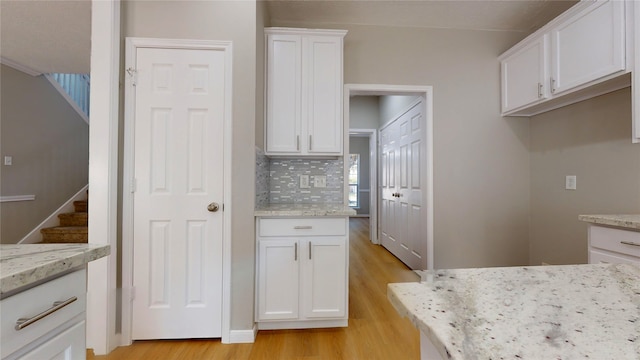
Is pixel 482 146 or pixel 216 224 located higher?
pixel 482 146

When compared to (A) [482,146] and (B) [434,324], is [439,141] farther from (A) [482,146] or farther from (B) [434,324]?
(B) [434,324]

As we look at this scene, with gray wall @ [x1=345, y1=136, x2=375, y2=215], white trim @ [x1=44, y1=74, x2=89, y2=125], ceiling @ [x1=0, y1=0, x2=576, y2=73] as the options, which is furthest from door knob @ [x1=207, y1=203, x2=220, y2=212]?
gray wall @ [x1=345, y1=136, x2=375, y2=215]

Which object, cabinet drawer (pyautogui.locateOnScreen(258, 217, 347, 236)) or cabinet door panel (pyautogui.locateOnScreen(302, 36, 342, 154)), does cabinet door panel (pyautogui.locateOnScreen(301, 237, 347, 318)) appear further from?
cabinet door panel (pyautogui.locateOnScreen(302, 36, 342, 154))

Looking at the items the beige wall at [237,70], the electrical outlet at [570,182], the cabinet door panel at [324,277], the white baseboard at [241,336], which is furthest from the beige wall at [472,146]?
the white baseboard at [241,336]

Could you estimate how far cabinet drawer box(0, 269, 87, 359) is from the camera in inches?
24.0

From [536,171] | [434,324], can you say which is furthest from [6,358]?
[536,171]

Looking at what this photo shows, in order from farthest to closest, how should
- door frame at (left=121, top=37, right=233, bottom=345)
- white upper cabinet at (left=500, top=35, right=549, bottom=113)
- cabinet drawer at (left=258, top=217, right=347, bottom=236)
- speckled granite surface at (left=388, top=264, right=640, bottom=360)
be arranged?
white upper cabinet at (left=500, top=35, right=549, bottom=113)
cabinet drawer at (left=258, top=217, right=347, bottom=236)
door frame at (left=121, top=37, right=233, bottom=345)
speckled granite surface at (left=388, top=264, right=640, bottom=360)

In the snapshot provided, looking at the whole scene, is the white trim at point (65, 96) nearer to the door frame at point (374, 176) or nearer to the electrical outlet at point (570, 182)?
the door frame at point (374, 176)

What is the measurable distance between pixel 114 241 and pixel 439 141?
290 cm

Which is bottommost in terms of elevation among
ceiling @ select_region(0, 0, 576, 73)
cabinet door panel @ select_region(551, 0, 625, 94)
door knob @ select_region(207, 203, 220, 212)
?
door knob @ select_region(207, 203, 220, 212)

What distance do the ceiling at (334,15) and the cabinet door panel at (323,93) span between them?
0.50m

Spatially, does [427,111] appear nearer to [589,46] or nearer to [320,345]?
[589,46]

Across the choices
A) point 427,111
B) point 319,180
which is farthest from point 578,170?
point 319,180

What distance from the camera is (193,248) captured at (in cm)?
186
